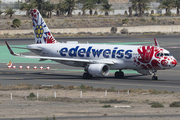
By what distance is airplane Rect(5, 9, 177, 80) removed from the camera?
1656 inches

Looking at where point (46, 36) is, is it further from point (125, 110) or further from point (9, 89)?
point (125, 110)

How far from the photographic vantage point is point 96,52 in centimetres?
4559

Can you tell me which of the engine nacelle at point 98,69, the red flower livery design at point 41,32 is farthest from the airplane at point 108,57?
the red flower livery design at point 41,32

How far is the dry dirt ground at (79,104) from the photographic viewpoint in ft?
73.9

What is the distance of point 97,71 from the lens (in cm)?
4275

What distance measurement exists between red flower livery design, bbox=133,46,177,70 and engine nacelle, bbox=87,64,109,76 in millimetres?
3841

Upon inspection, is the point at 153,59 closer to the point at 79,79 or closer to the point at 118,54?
the point at 118,54

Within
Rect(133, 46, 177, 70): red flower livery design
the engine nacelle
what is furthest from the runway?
Rect(133, 46, 177, 70): red flower livery design

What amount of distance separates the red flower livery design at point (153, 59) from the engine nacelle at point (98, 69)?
151 inches

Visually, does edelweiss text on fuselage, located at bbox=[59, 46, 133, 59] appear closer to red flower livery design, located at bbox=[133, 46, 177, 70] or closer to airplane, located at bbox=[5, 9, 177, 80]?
airplane, located at bbox=[5, 9, 177, 80]

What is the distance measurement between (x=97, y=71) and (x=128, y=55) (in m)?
4.34

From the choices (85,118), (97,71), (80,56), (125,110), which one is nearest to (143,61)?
(97,71)

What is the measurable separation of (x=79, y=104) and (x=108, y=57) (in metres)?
18.0

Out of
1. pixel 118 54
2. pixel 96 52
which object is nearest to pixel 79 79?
pixel 96 52
